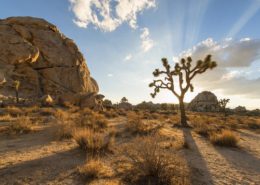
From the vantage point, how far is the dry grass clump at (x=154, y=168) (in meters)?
3.49

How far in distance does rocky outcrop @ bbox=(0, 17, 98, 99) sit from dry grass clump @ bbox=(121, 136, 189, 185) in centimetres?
2385

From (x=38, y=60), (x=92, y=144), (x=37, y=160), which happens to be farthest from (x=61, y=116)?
(x=38, y=60)

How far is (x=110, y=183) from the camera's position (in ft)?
10.5

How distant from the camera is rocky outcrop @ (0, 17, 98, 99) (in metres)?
26.1

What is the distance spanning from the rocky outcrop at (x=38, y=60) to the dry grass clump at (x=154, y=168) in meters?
23.8

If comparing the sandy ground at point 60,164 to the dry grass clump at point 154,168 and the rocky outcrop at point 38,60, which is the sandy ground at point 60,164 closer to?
the dry grass clump at point 154,168

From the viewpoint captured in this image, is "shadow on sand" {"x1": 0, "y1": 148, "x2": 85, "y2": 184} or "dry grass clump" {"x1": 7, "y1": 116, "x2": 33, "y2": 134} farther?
"dry grass clump" {"x1": 7, "y1": 116, "x2": 33, "y2": 134}

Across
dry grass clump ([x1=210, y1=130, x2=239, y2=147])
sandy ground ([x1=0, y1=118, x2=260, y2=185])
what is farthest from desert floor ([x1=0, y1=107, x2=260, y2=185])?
dry grass clump ([x1=210, y1=130, x2=239, y2=147])

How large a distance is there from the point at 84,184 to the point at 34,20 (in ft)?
119

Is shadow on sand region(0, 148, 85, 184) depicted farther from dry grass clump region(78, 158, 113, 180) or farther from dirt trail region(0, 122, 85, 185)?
dry grass clump region(78, 158, 113, 180)

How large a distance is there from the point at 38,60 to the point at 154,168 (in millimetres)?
30843

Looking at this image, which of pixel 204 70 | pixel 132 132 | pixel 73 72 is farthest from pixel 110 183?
pixel 73 72

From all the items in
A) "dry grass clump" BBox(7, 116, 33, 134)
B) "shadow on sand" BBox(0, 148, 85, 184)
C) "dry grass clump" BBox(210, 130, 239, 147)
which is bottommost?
"shadow on sand" BBox(0, 148, 85, 184)

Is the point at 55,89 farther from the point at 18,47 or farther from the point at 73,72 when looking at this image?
the point at 18,47
